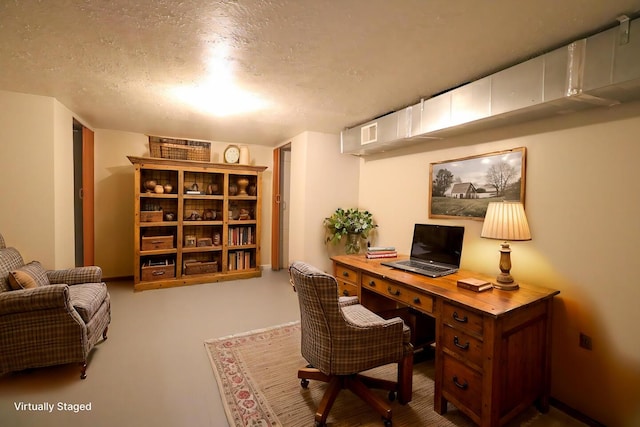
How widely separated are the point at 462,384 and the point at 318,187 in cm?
295

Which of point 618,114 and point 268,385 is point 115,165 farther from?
point 618,114

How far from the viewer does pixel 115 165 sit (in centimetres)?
436

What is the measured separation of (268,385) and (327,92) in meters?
2.51

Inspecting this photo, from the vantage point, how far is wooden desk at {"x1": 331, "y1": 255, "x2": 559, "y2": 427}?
5.05 ft

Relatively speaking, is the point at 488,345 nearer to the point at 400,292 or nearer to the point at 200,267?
the point at 400,292

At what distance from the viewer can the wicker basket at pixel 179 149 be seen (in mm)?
4125

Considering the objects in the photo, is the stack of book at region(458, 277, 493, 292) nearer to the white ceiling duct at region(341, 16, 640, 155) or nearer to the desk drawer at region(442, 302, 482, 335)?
the desk drawer at region(442, 302, 482, 335)

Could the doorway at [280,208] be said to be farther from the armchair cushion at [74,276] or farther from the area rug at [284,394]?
the armchair cushion at [74,276]

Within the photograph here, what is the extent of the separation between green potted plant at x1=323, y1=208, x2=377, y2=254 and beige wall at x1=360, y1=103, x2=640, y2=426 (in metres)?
1.70

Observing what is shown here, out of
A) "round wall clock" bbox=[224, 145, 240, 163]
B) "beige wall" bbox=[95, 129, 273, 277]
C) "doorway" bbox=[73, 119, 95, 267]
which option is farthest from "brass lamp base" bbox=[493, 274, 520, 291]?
"beige wall" bbox=[95, 129, 273, 277]

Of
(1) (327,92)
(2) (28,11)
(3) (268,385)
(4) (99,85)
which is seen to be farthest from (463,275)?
(4) (99,85)

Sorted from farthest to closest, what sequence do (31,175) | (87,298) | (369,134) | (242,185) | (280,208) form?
(280,208) < (242,185) < (369,134) < (31,175) < (87,298)

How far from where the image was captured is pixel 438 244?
2498mm

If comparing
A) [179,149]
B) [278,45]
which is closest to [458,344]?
[278,45]
